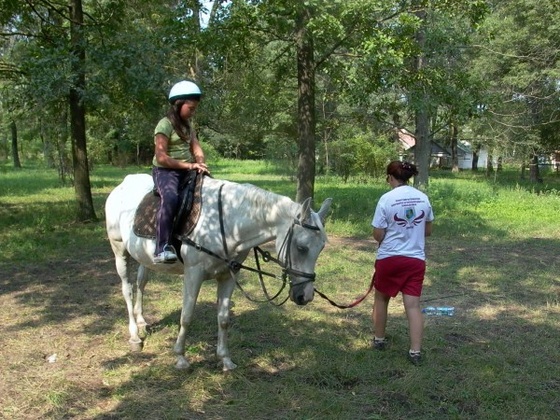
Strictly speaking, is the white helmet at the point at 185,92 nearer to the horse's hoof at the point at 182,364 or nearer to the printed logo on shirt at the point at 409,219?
the printed logo on shirt at the point at 409,219

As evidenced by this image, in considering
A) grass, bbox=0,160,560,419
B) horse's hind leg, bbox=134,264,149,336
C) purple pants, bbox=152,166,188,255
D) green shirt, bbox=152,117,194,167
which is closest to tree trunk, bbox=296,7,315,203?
grass, bbox=0,160,560,419

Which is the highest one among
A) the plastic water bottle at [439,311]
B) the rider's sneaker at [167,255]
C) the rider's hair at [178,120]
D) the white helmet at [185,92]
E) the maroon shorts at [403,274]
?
the white helmet at [185,92]

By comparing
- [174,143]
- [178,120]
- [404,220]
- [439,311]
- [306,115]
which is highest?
[306,115]

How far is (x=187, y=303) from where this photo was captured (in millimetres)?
4320

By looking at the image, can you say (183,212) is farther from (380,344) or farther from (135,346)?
(380,344)

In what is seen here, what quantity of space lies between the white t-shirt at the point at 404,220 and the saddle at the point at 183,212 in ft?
5.27

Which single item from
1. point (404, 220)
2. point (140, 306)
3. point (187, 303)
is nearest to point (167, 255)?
point (187, 303)

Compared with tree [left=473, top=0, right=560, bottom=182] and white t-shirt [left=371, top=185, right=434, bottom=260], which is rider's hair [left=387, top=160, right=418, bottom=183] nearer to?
white t-shirt [left=371, top=185, right=434, bottom=260]

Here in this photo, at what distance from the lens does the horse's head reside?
380 cm

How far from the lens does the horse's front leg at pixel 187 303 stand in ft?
13.9

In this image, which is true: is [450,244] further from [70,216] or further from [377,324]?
[70,216]

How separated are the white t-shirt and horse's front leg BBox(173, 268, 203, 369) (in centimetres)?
166

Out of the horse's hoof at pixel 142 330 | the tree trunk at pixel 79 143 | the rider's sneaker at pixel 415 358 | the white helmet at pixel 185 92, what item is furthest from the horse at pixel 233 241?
the tree trunk at pixel 79 143

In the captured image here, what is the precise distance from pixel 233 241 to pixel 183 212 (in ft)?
1.60
